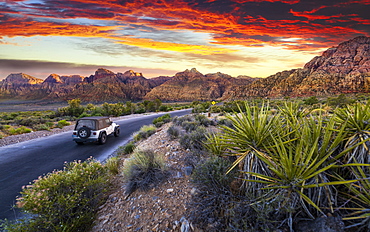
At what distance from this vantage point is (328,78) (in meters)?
66.6

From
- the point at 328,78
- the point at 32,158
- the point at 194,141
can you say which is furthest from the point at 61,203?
the point at 328,78

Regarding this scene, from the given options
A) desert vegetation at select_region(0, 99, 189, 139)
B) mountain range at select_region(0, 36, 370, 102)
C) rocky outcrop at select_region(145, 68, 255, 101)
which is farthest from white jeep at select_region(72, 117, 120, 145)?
rocky outcrop at select_region(145, 68, 255, 101)

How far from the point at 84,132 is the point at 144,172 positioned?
7187mm

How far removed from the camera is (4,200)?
5484mm

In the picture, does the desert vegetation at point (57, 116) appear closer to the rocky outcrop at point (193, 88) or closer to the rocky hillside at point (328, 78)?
the rocky hillside at point (328, 78)

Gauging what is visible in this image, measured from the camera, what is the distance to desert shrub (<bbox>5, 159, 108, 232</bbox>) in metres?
3.71

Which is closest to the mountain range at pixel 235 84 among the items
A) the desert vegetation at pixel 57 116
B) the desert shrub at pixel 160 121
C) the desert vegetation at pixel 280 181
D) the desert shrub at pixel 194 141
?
the desert vegetation at pixel 57 116

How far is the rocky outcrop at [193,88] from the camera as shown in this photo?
116m

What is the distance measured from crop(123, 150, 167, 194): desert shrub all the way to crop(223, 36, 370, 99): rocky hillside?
67489 millimetres

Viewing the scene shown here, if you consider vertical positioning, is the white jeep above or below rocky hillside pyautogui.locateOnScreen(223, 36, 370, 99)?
below

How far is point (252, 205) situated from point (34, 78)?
25423 cm

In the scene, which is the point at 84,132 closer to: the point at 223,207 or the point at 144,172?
the point at 144,172

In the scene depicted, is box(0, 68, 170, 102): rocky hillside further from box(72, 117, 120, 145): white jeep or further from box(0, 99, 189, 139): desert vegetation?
box(72, 117, 120, 145): white jeep

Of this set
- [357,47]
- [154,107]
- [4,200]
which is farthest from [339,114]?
[357,47]
